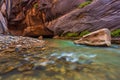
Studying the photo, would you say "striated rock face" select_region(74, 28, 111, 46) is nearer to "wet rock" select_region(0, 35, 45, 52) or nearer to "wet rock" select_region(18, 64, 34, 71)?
"wet rock" select_region(0, 35, 45, 52)

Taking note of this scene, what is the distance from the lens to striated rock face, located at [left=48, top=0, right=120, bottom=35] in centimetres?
1206

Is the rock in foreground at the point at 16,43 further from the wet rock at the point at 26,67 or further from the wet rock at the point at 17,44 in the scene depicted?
the wet rock at the point at 26,67

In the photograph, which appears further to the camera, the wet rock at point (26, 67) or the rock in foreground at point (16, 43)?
the rock in foreground at point (16, 43)

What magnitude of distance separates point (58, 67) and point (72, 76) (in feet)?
2.31

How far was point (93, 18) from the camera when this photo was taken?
1337cm

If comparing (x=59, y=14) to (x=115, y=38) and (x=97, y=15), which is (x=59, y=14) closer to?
(x=97, y=15)

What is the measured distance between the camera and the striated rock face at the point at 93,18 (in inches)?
475

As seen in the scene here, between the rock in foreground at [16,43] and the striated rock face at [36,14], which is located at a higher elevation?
the striated rock face at [36,14]

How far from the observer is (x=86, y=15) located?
13.9 meters

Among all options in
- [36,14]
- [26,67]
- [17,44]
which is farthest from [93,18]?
[26,67]

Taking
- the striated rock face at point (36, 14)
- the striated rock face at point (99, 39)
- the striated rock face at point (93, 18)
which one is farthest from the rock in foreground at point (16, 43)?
the striated rock face at point (36, 14)

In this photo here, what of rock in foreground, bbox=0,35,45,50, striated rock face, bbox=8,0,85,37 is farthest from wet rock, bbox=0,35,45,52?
striated rock face, bbox=8,0,85,37

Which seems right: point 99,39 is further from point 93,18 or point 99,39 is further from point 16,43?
point 93,18

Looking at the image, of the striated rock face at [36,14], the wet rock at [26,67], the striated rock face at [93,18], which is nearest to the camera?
the wet rock at [26,67]
